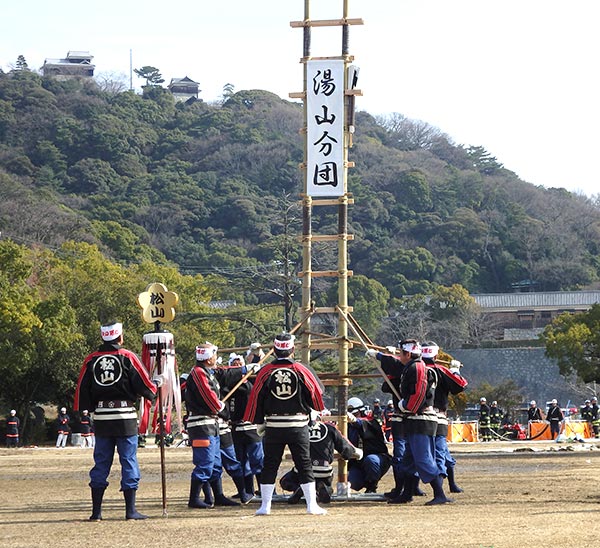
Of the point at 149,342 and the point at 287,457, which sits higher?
the point at 149,342

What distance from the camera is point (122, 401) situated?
13023mm

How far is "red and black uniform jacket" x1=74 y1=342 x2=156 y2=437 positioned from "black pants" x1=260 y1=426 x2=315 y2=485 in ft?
4.29

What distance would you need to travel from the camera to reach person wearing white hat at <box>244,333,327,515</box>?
13.1 metres

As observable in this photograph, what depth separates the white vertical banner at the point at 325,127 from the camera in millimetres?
15680

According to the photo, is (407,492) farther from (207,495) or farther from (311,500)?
(207,495)

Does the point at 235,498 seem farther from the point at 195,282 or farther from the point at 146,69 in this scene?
the point at 146,69

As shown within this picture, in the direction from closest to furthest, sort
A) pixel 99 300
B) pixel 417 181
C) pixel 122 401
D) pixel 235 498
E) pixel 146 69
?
1. pixel 122 401
2. pixel 235 498
3. pixel 99 300
4. pixel 417 181
5. pixel 146 69

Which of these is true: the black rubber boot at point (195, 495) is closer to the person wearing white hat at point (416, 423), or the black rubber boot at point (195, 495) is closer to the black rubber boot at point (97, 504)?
the black rubber boot at point (97, 504)

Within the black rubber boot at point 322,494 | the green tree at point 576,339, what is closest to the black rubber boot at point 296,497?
the black rubber boot at point 322,494

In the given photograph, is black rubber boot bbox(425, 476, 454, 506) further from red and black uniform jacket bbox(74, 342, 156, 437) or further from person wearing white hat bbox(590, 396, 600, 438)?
person wearing white hat bbox(590, 396, 600, 438)

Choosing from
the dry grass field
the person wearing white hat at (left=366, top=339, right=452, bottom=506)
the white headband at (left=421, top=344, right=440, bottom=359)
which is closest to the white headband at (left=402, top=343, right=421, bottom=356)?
the person wearing white hat at (left=366, top=339, right=452, bottom=506)

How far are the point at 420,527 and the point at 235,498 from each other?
16.8 ft

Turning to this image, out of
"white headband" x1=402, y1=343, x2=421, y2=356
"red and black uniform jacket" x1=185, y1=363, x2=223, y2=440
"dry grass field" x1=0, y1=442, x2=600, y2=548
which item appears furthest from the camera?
"white headband" x1=402, y1=343, x2=421, y2=356

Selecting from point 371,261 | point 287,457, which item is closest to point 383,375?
point 287,457
